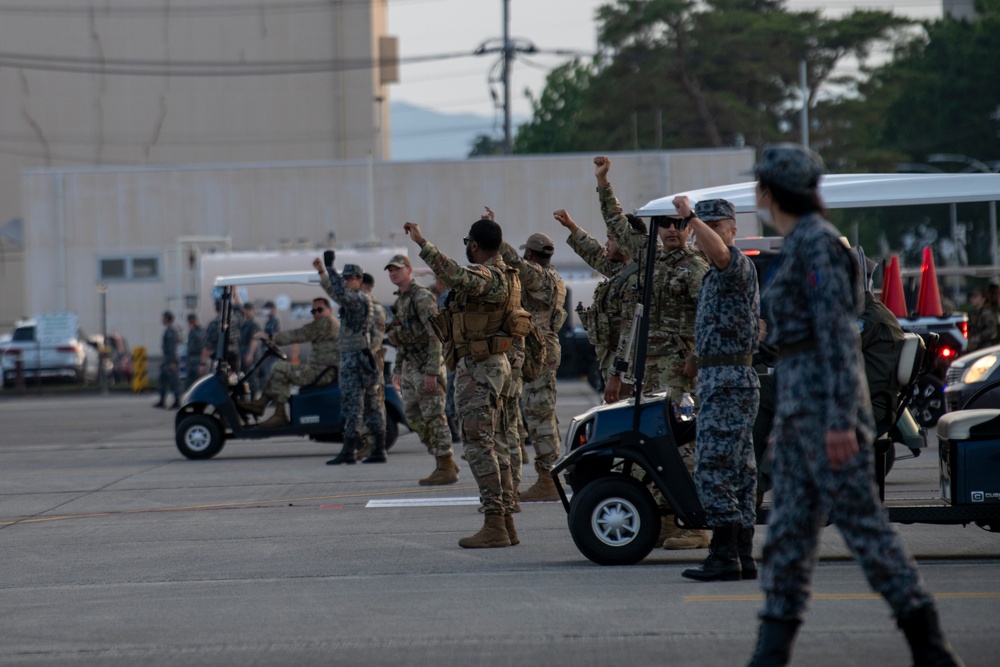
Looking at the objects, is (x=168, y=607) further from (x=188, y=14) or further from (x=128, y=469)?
(x=188, y=14)

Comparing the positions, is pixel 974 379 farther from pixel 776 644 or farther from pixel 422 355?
pixel 776 644

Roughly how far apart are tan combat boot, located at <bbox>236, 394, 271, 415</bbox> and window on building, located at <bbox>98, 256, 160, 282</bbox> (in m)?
25.3

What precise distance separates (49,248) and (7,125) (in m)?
25.2

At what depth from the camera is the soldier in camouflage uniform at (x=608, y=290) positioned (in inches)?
378

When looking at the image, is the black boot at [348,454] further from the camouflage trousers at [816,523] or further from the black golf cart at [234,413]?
the camouflage trousers at [816,523]

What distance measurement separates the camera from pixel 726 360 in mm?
7387

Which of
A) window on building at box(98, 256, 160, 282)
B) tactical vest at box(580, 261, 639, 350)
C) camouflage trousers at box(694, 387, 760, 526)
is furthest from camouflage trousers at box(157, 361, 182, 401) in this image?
camouflage trousers at box(694, 387, 760, 526)

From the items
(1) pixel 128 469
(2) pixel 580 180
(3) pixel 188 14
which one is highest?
(3) pixel 188 14

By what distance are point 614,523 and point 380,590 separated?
4.69 ft

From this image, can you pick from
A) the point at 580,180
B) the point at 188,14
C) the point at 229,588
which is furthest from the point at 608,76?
the point at 229,588

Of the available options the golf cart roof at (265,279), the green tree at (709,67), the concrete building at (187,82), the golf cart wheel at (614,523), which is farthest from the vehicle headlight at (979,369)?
the concrete building at (187,82)

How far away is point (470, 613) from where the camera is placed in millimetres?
6969

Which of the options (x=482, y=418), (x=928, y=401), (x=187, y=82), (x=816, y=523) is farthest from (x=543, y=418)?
(x=187, y=82)

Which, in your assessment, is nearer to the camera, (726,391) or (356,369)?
(726,391)
